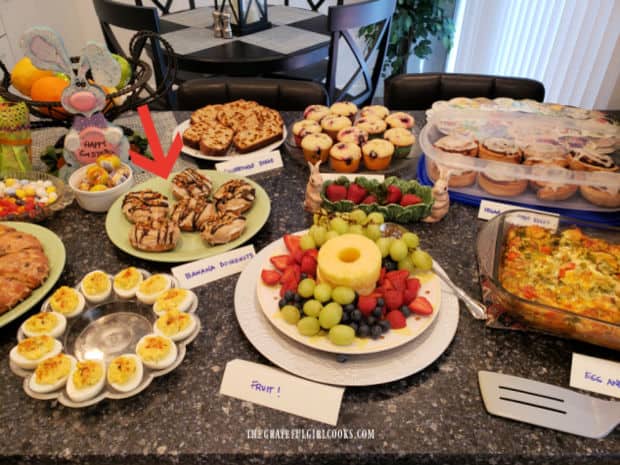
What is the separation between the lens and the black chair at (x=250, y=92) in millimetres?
1859

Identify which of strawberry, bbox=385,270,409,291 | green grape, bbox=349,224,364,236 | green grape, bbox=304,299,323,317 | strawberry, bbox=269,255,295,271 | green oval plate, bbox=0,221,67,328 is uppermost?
green grape, bbox=349,224,364,236

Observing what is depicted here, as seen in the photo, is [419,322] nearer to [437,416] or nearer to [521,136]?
[437,416]

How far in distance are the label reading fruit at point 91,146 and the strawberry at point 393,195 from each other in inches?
27.8

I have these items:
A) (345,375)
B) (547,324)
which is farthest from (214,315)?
(547,324)

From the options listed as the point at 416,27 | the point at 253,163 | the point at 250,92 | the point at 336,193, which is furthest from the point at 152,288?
the point at 416,27

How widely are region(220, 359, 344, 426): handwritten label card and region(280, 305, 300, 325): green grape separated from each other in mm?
84

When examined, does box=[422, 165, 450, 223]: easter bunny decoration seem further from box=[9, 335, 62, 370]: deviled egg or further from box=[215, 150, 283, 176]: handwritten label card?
box=[9, 335, 62, 370]: deviled egg

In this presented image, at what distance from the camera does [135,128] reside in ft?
5.22

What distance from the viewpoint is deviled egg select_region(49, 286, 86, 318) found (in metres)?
0.87

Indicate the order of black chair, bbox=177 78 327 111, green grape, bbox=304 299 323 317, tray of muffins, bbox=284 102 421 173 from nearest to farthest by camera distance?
green grape, bbox=304 299 323 317
tray of muffins, bbox=284 102 421 173
black chair, bbox=177 78 327 111

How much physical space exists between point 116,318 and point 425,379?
1.83ft

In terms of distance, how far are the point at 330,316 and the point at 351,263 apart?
0.11m

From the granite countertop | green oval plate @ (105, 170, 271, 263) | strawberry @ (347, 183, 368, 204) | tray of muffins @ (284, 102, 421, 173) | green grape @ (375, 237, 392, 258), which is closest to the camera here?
the granite countertop

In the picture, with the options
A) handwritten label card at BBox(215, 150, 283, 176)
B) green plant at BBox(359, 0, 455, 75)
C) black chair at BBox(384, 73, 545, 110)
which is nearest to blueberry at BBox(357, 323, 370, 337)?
handwritten label card at BBox(215, 150, 283, 176)
